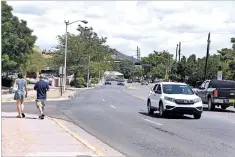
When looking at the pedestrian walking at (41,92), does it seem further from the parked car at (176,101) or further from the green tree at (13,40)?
the green tree at (13,40)

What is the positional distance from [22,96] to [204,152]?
848 cm

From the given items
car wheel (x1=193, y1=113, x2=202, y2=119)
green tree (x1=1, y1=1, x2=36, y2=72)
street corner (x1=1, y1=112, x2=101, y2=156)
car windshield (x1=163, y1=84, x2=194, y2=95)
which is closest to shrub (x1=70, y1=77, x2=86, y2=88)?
green tree (x1=1, y1=1, x2=36, y2=72)

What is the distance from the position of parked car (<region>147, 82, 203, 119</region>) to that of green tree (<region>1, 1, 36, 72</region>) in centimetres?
2905

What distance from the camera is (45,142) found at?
1154 cm

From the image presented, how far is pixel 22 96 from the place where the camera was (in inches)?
705

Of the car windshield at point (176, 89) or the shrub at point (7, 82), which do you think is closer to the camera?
the car windshield at point (176, 89)

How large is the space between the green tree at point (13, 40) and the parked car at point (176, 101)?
2905 centimetres

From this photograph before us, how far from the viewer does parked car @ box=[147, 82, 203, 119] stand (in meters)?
21.2

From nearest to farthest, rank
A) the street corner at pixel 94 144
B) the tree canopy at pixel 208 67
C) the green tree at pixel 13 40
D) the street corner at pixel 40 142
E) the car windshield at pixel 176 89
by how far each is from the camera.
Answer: the street corner at pixel 40 142, the street corner at pixel 94 144, the car windshield at pixel 176 89, the green tree at pixel 13 40, the tree canopy at pixel 208 67

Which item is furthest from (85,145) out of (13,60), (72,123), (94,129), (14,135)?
(13,60)

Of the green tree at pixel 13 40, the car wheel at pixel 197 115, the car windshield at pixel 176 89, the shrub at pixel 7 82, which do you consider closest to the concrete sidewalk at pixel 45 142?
the car wheel at pixel 197 115

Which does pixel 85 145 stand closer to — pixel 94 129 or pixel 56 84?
pixel 94 129

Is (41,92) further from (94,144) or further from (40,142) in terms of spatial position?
(40,142)

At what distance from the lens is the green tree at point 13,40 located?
49.4 metres
